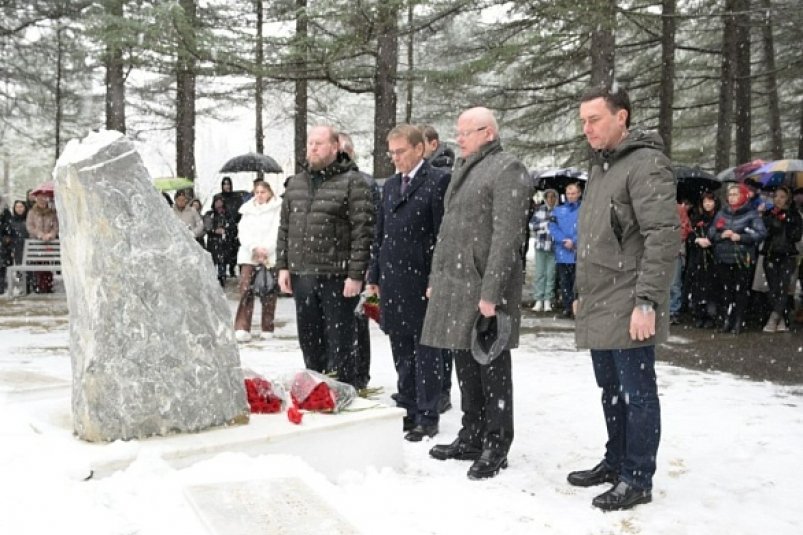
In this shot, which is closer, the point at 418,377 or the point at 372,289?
the point at 418,377

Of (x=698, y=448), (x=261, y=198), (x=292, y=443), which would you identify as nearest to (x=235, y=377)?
(x=292, y=443)

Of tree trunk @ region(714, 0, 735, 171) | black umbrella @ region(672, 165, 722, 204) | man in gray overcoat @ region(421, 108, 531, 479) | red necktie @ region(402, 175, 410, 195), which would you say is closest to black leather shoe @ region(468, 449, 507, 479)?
man in gray overcoat @ region(421, 108, 531, 479)

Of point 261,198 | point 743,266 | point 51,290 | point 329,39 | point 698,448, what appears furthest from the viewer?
point 51,290

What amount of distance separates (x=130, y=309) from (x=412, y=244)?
186 cm

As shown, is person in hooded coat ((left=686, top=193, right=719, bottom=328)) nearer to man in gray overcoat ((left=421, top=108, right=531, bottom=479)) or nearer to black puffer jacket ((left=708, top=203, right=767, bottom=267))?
black puffer jacket ((left=708, top=203, right=767, bottom=267))

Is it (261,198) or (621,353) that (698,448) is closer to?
(621,353)

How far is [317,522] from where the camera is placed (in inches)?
121

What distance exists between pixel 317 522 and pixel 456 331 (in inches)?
62.8

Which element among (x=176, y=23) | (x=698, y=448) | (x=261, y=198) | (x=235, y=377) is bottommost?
(x=698, y=448)

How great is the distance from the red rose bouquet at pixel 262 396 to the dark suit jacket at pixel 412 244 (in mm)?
946

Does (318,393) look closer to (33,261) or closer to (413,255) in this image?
(413,255)

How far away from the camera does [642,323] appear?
3631 millimetres

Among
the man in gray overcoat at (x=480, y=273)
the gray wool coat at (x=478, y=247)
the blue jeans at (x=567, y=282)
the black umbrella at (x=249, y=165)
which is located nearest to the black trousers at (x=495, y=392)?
the man in gray overcoat at (x=480, y=273)

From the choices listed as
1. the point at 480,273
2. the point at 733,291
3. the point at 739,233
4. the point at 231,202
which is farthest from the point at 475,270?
the point at 231,202
